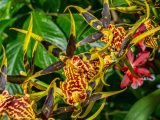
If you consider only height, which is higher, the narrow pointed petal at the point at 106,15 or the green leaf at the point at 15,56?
the narrow pointed petal at the point at 106,15

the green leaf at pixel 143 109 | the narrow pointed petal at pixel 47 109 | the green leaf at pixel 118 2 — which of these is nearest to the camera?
the narrow pointed petal at pixel 47 109

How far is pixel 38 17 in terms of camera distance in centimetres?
132

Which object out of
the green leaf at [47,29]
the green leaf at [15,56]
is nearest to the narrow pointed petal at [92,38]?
the green leaf at [47,29]

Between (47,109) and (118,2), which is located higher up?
(118,2)

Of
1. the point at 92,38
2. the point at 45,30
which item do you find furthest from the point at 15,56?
the point at 92,38

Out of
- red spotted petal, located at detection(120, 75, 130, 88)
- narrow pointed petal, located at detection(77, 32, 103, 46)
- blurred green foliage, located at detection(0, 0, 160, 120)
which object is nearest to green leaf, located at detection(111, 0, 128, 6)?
blurred green foliage, located at detection(0, 0, 160, 120)

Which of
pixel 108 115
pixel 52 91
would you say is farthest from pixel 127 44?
pixel 108 115

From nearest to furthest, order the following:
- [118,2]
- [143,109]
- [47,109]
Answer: [47,109] < [118,2] < [143,109]

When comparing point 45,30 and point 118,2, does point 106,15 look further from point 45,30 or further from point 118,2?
point 45,30

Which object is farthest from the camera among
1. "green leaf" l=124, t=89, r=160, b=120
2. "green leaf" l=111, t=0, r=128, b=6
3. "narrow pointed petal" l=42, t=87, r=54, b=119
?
"green leaf" l=124, t=89, r=160, b=120

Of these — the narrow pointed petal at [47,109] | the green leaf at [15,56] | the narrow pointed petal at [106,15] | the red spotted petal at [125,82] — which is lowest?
the red spotted petal at [125,82]

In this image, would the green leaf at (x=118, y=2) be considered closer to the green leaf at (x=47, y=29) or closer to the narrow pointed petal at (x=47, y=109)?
the green leaf at (x=47, y=29)

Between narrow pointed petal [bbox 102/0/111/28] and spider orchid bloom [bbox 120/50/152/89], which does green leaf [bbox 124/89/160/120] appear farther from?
narrow pointed petal [bbox 102/0/111/28]

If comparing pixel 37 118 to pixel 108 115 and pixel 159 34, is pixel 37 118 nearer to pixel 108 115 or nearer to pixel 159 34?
pixel 159 34
